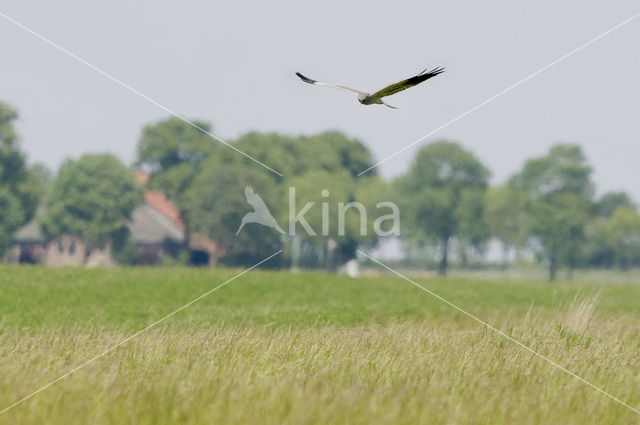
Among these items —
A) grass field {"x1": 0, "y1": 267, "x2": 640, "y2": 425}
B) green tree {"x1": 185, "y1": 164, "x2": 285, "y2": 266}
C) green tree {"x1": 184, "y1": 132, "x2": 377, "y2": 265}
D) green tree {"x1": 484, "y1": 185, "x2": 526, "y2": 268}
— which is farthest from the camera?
green tree {"x1": 484, "y1": 185, "x2": 526, "y2": 268}

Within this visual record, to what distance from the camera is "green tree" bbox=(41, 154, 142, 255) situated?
6975 centimetres

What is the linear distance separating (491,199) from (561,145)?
16703 millimetres

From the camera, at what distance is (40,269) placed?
30562 millimetres

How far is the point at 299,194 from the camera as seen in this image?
6988 cm

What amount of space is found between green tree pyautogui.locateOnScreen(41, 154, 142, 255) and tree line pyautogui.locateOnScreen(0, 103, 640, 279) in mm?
113

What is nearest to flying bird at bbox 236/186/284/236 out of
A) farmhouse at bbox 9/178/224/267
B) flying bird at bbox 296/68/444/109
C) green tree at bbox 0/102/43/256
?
farmhouse at bbox 9/178/224/267

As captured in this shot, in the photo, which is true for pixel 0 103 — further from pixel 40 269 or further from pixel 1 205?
pixel 40 269

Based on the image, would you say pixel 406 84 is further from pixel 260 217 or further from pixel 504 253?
pixel 504 253

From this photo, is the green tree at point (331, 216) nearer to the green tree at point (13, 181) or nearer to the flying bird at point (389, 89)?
the green tree at point (13, 181)

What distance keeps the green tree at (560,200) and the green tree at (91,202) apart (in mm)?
35041

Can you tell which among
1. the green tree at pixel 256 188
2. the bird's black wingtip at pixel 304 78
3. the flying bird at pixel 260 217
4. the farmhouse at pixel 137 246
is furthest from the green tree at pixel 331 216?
the bird's black wingtip at pixel 304 78

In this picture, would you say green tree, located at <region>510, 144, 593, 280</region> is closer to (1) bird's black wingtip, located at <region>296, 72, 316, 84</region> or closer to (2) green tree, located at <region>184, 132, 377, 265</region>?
(2) green tree, located at <region>184, 132, 377, 265</region>

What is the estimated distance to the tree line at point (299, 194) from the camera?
68.3m

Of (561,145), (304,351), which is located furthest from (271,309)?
(561,145)
